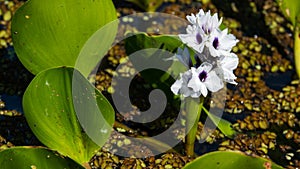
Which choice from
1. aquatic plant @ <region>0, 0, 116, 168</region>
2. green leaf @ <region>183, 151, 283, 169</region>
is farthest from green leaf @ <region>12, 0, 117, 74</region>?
green leaf @ <region>183, 151, 283, 169</region>

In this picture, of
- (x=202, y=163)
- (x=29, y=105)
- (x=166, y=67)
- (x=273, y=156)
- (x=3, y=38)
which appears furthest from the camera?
(x=3, y=38)

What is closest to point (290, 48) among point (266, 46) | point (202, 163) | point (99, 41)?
point (266, 46)

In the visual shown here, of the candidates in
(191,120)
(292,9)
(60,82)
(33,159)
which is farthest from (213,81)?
(292,9)

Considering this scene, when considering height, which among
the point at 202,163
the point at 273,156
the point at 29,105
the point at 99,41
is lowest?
the point at 273,156

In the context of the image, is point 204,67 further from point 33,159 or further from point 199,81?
point 33,159

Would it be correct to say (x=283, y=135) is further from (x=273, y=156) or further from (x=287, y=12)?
(x=287, y=12)
